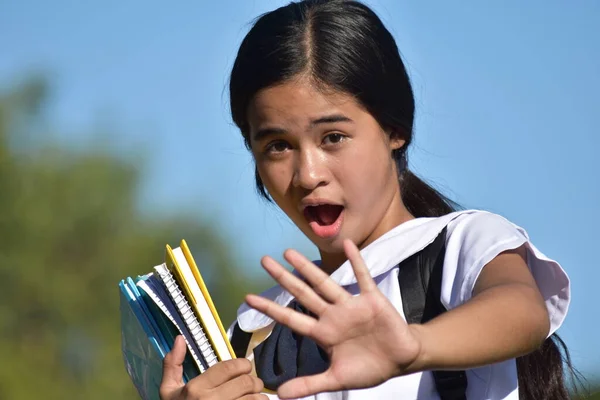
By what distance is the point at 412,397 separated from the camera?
6.89ft

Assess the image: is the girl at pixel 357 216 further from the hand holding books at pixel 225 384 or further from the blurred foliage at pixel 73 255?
Result: the blurred foliage at pixel 73 255

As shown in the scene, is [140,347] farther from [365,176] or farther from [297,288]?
[297,288]

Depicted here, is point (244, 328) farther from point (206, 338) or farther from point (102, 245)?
point (102, 245)

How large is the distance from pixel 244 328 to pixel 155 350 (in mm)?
204

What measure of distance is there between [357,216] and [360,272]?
663mm

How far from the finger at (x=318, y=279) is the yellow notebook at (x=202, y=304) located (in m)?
0.47

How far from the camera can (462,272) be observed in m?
2.04

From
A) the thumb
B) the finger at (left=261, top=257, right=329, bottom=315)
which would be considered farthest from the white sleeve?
the thumb

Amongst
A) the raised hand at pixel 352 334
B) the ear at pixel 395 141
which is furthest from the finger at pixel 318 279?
the ear at pixel 395 141

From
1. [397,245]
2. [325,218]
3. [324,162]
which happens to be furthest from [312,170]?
[397,245]

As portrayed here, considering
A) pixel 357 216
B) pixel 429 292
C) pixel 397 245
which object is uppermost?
pixel 357 216

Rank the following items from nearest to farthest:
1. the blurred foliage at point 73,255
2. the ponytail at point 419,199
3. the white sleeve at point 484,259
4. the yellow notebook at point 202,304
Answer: the white sleeve at point 484,259 < the yellow notebook at point 202,304 < the ponytail at point 419,199 < the blurred foliage at point 73,255

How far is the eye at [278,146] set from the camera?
2.34 metres

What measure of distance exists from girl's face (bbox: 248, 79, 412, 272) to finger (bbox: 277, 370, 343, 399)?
70 cm
